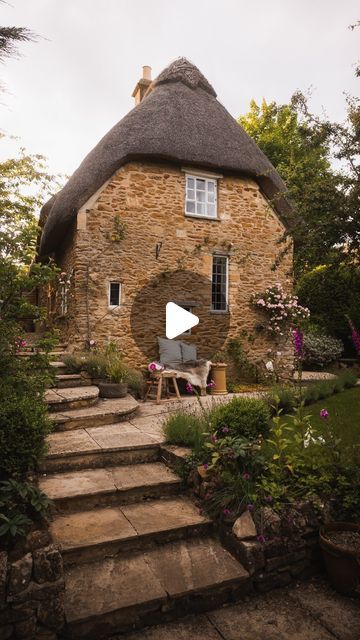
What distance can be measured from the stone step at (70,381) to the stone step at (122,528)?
3.55 m

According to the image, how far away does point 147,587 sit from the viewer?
2.61 m

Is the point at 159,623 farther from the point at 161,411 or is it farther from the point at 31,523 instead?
the point at 161,411

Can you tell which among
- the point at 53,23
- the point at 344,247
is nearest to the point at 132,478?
the point at 53,23

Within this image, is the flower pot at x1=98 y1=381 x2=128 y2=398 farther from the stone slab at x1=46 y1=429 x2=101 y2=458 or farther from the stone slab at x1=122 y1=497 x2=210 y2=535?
the stone slab at x1=122 y1=497 x2=210 y2=535

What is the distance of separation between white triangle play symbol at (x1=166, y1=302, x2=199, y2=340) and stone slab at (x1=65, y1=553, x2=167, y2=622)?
6475mm

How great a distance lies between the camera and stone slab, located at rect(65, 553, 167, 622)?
2.41 metres

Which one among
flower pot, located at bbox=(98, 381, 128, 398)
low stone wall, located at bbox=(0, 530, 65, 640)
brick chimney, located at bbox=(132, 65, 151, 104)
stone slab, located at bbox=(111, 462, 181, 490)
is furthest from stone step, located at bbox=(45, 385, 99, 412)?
brick chimney, located at bbox=(132, 65, 151, 104)

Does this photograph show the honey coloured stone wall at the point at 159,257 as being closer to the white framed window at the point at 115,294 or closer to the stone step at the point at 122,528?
the white framed window at the point at 115,294

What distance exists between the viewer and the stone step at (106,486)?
3395mm

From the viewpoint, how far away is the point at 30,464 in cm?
282

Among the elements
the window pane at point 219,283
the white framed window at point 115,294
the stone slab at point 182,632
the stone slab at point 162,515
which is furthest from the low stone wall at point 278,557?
the window pane at point 219,283

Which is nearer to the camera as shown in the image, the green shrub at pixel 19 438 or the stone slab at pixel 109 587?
the stone slab at pixel 109 587

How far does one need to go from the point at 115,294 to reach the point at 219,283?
2.78 m

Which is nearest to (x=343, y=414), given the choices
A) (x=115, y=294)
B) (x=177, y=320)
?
(x=177, y=320)
